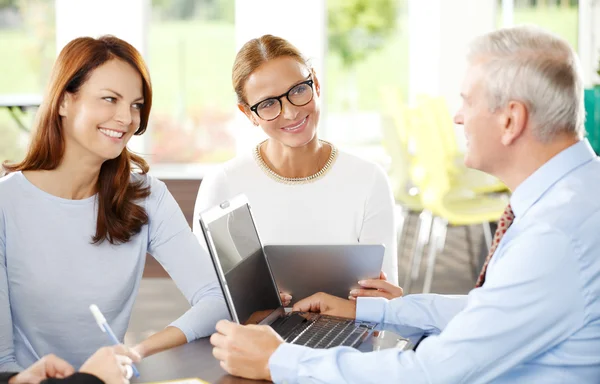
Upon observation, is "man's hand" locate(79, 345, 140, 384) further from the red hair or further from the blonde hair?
the blonde hair

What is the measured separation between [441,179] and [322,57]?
1.95 meters

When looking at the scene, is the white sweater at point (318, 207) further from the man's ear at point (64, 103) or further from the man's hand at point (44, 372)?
the man's hand at point (44, 372)

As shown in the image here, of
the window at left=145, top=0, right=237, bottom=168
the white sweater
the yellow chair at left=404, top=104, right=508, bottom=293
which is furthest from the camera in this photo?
the window at left=145, top=0, right=237, bottom=168

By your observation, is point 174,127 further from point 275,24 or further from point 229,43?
point 275,24

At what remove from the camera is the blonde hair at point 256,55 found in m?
2.20

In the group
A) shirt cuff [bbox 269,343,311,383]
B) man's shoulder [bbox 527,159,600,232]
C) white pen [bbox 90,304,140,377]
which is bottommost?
shirt cuff [bbox 269,343,311,383]

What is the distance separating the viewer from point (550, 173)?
1.33 meters

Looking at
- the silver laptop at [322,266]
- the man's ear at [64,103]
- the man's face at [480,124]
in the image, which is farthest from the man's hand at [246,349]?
the man's ear at [64,103]

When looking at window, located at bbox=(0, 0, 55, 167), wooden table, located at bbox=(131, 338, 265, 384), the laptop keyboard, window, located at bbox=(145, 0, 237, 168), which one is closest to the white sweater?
the laptop keyboard

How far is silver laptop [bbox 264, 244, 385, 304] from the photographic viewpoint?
178 cm

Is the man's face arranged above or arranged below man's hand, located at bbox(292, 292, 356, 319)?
above

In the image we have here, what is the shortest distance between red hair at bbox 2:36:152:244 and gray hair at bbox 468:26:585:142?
0.92 metres

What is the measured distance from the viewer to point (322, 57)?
5941mm

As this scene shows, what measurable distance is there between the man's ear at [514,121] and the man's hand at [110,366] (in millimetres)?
763
